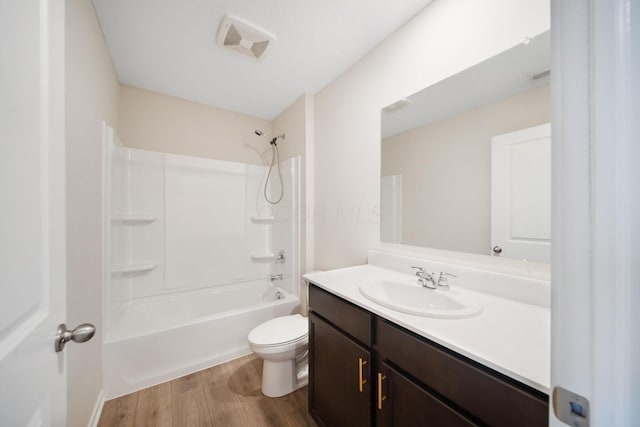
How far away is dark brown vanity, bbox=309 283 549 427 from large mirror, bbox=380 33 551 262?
65 centimetres

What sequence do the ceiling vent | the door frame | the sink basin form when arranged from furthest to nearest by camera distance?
1. the ceiling vent
2. the sink basin
3. the door frame

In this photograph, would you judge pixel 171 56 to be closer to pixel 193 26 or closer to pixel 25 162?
pixel 193 26

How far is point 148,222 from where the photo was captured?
230 centimetres

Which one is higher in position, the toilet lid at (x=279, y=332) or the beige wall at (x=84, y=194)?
the beige wall at (x=84, y=194)

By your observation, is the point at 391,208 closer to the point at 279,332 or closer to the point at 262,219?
the point at 279,332

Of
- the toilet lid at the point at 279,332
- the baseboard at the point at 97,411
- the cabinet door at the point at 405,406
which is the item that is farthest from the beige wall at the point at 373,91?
the baseboard at the point at 97,411

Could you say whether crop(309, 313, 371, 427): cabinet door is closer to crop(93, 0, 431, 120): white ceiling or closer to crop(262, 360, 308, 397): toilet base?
crop(262, 360, 308, 397): toilet base

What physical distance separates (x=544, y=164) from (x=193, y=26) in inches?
82.2

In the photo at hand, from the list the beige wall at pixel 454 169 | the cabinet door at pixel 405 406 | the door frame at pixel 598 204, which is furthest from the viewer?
the beige wall at pixel 454 169

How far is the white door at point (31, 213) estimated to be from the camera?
0.42 m

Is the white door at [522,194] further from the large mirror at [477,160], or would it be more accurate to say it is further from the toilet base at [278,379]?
the toilet base at [278,379]

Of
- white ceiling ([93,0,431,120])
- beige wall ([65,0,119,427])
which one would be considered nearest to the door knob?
beige wall ([65,0,119,427])

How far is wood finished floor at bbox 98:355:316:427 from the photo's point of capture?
4.66 ft

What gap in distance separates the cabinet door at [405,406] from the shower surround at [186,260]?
4.82ft
